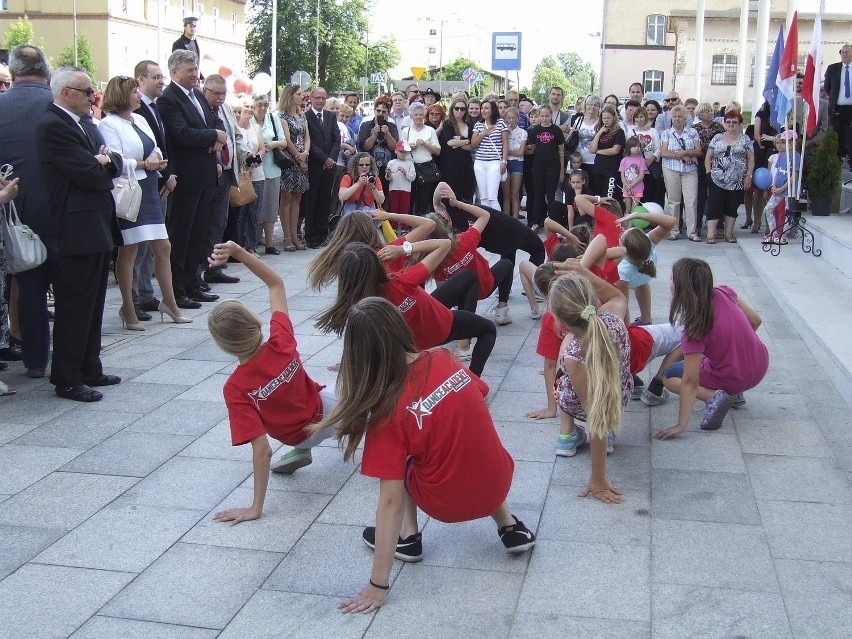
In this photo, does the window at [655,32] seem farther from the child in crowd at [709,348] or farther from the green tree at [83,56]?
the child in crowd at [709,348]

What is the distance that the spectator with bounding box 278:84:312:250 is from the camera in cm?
1212

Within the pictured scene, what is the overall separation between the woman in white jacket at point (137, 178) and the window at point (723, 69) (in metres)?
50.4

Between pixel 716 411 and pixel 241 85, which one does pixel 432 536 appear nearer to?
pixel 716 411

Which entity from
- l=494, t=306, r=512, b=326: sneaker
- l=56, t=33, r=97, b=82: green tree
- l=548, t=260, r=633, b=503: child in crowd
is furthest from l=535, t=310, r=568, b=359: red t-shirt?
l=56, t=33, r=97, b=82: green tree

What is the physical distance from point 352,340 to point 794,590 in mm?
1912

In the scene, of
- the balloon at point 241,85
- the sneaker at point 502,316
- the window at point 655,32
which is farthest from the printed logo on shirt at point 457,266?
the window at point 655,32

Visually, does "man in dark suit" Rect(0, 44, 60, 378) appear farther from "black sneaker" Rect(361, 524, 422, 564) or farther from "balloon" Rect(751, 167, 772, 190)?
"balloon" Rect(751, 167, 772, 190)

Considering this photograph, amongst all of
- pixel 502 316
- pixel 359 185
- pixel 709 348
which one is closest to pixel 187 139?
pixel 359 185

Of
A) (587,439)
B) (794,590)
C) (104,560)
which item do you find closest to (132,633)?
(104,560)

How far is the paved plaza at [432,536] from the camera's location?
138 inches

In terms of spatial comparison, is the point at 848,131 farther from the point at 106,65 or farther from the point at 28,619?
the point at 106,65

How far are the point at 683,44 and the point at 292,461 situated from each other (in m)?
51.8

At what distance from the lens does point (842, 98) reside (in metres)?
14.8

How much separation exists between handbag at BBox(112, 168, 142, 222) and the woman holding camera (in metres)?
3.88
